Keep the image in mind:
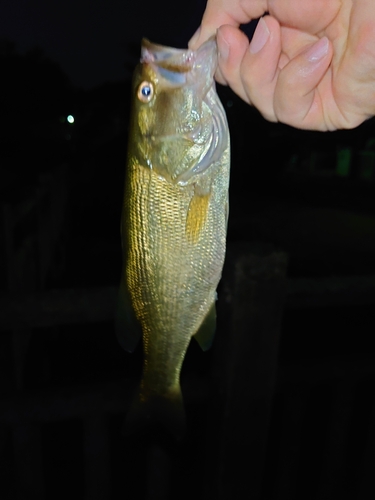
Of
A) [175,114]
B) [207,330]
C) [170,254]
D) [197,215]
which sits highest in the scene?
[175,114]

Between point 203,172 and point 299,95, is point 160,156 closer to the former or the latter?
point 203,172

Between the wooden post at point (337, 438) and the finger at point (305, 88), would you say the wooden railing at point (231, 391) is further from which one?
the finger at point (305, 88)

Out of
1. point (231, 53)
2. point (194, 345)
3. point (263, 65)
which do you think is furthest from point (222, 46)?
point (194, 345)

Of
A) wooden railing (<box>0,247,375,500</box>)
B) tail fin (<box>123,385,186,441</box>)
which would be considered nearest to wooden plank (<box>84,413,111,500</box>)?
wooden railing (<box>0,247,375,500</box>)

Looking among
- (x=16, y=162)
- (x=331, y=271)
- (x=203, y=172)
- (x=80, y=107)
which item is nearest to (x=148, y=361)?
(x=203, y=172)

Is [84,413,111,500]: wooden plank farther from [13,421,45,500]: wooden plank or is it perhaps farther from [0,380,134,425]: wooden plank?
[13,421,45,500]: wooden plank

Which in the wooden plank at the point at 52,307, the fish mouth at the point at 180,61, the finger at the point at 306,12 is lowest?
the wooden plank at the point at 52,307

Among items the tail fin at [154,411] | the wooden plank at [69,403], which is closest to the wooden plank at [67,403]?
the wooden plank at [69,403]

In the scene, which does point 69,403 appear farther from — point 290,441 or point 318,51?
point 318,51
